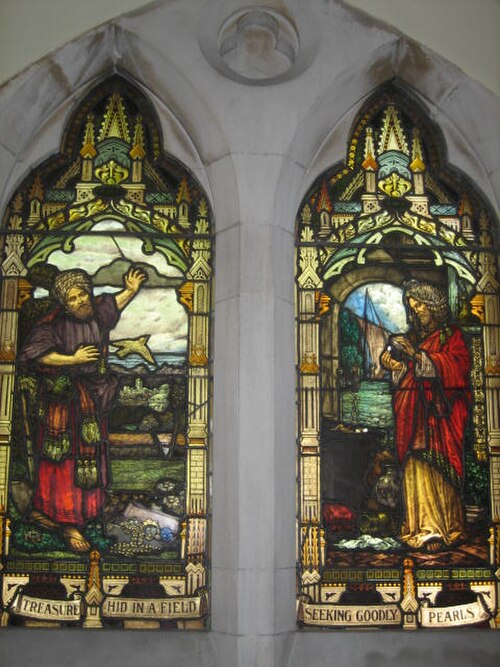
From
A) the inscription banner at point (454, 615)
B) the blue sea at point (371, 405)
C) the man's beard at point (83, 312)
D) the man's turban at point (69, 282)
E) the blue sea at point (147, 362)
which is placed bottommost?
the inscription banner at point (454, 615)

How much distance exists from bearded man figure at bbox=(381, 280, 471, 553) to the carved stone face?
2.00m

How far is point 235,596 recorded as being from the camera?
20.2 ft

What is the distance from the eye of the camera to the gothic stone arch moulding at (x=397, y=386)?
6.48m

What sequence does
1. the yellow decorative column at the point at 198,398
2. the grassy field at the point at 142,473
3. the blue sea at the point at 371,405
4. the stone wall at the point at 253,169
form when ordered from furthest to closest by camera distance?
the blue sea at the point at 371,405, the grassy field at the point at 142,473, the yellow decorative column at the point at 198,398, the stone wall at the point at 253,169

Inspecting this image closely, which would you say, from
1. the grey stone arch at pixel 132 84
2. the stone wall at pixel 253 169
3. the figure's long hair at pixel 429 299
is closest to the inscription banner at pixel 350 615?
the stone wall at pixel 253 169

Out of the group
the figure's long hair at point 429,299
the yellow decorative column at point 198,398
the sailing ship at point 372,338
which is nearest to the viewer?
the yellow decorative column at point 198,398

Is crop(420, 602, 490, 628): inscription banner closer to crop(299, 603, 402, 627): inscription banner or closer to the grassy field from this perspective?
crop(299, 603, 402, 627): inscription banner

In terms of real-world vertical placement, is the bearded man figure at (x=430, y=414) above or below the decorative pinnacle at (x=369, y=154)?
below

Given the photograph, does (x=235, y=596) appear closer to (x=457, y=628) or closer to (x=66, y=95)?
(x=457, y=628)

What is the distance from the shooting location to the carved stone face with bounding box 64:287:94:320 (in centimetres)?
693

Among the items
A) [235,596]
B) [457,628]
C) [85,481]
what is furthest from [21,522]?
[457,628]

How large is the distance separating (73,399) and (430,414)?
2.33 m

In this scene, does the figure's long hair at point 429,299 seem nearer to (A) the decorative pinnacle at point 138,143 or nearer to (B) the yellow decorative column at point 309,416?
(B) the yellow decorative column at point 309,416

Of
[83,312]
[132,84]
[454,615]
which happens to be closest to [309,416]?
[454,615]
